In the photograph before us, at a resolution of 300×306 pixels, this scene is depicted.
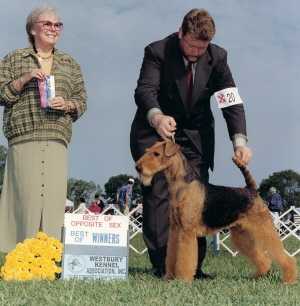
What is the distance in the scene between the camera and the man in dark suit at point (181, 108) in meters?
3.92

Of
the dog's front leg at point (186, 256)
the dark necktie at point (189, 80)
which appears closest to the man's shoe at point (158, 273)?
the dog's front leg at point (186, 256)

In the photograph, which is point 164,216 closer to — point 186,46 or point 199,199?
point 199,199

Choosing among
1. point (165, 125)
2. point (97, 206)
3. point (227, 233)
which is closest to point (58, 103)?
point (165, 125)

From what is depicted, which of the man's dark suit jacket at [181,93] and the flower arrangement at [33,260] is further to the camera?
the man's dark suit jacket at [181,93]

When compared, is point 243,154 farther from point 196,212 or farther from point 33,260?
point 33,260

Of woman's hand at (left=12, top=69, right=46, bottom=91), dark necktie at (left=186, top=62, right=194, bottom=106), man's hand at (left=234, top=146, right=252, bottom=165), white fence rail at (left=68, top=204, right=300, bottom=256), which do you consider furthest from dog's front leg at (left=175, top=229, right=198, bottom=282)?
white fence rail at (left=68, top=204, right=300, bottom=256)

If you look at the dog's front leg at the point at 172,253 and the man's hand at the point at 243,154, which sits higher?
the man's hand at the point at 243,154

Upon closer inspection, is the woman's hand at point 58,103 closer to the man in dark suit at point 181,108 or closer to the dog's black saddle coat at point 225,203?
the man in dark suit at point 181,108

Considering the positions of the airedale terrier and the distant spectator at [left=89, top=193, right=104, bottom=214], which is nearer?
the airedale terrier

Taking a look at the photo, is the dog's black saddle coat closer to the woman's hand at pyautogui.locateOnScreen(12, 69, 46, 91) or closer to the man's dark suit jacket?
the man's dark suit jacket

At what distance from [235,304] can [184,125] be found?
1.56m

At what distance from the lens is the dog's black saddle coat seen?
3.66m

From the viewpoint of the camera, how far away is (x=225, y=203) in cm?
371

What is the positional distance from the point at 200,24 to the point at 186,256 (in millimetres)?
1376
